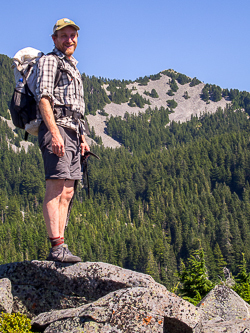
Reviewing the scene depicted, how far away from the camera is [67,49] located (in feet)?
23.1

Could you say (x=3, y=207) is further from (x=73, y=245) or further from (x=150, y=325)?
(x=150, y=325)

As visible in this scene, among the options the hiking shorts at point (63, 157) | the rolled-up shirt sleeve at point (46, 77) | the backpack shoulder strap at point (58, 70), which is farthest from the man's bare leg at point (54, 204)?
the backpack shoulder strap at point (58, 70)

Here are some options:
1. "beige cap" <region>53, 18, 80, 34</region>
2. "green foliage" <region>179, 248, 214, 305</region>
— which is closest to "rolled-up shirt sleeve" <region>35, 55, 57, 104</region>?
"beige cap" <region>53, 18, 80, 34</region>

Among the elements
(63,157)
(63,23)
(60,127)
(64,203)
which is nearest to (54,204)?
(64,203)

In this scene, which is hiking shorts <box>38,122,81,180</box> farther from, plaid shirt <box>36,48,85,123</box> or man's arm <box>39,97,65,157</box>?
plaid shirt <box>36,48,85,123</box>

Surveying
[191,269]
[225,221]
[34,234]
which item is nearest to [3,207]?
[34,234]

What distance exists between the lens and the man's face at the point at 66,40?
272 inches

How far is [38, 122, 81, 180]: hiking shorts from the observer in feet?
21.6

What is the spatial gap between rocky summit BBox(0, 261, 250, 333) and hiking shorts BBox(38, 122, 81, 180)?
1636mm

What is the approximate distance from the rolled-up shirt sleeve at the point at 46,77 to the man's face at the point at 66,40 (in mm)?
410

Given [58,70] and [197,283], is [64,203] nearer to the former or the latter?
[58,70]

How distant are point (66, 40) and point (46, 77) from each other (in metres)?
0.87

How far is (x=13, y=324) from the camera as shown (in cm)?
595

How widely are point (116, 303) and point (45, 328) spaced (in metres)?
1.24
